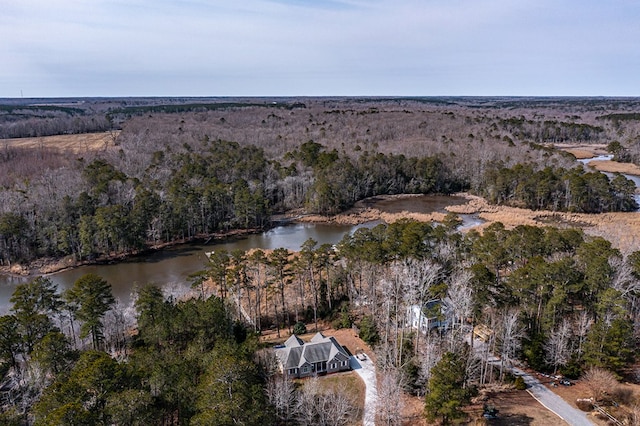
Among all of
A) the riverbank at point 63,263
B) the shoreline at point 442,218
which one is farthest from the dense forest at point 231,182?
the shoreline at point 442,218

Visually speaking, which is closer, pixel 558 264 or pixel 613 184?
pixel 558 264

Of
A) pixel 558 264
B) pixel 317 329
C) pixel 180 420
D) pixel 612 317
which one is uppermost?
pixel 558 264

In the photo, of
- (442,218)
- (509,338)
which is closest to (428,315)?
(509,338)

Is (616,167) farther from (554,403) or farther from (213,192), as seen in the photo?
(554,403)

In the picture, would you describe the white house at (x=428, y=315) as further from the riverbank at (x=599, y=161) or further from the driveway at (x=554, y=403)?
the riverbank at (x=599, y=161)

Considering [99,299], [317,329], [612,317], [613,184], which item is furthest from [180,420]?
[613,184]

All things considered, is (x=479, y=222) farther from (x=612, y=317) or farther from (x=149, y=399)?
(x=149, y=399)
